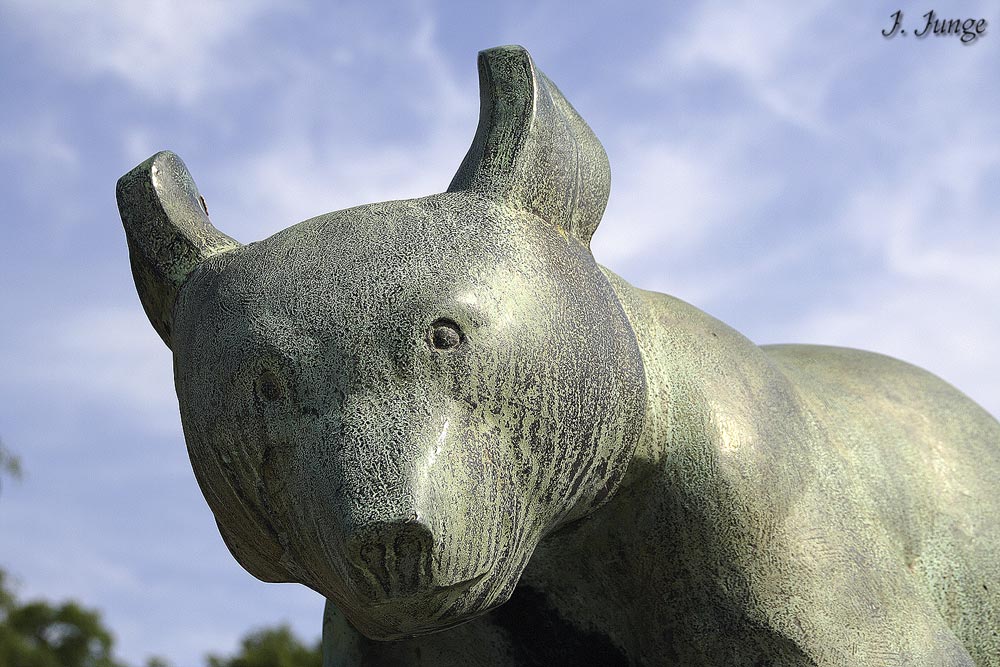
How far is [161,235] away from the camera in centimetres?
290

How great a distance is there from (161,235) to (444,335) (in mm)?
815

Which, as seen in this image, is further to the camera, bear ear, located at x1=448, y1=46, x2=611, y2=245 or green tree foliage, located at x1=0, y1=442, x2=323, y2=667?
green tree foliage, located at x1=0, y1=442, x2=323, y2=667

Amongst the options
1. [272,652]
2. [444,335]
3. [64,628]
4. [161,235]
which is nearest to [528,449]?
[444,335]

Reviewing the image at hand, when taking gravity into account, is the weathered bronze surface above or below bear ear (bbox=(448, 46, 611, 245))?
below

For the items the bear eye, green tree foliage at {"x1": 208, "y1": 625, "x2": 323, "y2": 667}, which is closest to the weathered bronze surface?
the bear eye

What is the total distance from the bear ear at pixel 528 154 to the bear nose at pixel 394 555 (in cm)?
81

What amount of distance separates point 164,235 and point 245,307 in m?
0.47

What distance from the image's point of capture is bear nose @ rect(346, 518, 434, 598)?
226cm

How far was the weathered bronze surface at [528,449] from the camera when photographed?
7.86 feet

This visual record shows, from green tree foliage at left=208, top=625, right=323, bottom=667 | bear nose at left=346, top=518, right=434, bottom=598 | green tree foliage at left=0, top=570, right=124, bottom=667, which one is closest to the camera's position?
bear nose at left=346, top=518, right=434, bottom=598

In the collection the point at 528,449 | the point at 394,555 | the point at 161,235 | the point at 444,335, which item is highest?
the point at 161,235

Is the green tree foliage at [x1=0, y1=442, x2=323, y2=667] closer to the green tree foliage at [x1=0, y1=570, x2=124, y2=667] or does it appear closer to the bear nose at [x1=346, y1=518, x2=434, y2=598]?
the green tree foliage at [x1=0, y1=570, x2=124, y2=667]

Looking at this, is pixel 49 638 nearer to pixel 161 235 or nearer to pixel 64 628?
pixel 64 628

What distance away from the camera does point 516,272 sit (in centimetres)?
257
